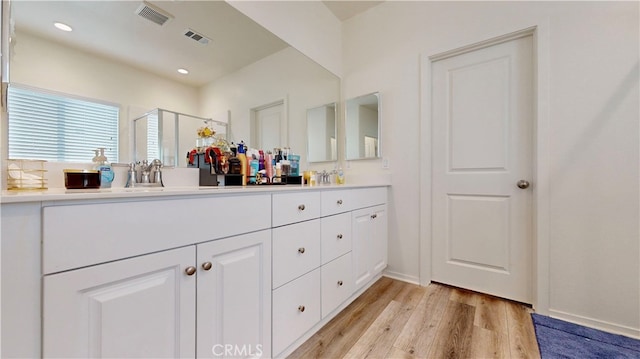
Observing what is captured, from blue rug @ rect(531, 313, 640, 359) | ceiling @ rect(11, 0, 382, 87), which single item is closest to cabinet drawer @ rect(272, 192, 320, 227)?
ceiling @ rect(11, 0, 382, 87)

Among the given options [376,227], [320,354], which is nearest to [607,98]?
[376,227]

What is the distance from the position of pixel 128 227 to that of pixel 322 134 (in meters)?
1.83

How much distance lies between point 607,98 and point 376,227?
5.26ft

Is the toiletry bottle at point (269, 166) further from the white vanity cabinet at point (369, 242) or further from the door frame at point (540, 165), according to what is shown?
the door frame at point (540, 165)

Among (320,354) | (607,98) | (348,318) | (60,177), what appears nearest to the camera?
(60,177)

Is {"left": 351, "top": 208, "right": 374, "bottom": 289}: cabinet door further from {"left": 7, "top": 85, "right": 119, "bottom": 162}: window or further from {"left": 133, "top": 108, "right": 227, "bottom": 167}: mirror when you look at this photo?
{"left": 7, "top": 85, "right": 119, "bottom": 162}: window

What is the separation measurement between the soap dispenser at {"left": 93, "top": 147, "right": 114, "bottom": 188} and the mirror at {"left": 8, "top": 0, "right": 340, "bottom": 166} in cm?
6

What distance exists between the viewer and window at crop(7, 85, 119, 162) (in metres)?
0.89

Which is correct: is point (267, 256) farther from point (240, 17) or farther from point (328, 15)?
point (328, 15)

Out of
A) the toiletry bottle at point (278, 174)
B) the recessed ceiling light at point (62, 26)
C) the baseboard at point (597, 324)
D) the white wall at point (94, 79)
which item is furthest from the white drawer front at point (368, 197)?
the recessed ceiling light at point (62, 26)

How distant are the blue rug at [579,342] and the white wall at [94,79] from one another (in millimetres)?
2337

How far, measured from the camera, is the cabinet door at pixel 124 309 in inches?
23.5

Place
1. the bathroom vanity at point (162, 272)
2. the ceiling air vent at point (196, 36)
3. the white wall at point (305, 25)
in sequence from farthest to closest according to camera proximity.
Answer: the white wall at point (305, 25) < the ceiling air vent at point (196, 36) < the bathroom vanity at point (162, 272)

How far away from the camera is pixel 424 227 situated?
2.06 meters
